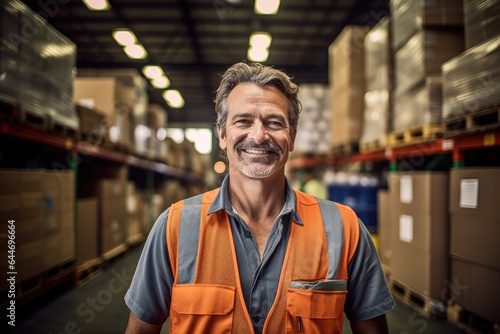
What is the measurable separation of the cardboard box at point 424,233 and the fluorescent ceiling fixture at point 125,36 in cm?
744

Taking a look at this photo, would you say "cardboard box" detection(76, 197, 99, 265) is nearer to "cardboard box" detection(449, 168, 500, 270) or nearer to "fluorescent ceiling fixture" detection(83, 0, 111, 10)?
"cardboard box" detection(449, 168, 500, 270)

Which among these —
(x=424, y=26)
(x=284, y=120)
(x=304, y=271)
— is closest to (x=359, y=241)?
(x=304, y=271)

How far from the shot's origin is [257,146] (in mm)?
1876

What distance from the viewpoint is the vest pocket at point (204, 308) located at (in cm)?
162

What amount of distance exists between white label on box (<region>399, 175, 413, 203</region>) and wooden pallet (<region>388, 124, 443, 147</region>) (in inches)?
Answer: 15.5

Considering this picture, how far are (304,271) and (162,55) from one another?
12049mm

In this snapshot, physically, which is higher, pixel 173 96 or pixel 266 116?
pixel 173 96

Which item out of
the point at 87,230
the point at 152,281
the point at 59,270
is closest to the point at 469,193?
the point at 152,281

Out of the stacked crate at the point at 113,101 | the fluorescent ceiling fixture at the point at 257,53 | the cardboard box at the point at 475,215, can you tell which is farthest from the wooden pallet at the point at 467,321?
the fluorescent ceiling fixture at the point at 257,53

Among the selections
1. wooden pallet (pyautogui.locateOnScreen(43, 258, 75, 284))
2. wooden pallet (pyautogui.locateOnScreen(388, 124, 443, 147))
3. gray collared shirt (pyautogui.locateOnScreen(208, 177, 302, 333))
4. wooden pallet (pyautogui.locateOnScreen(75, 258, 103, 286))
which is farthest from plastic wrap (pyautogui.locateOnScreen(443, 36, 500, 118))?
wooden pallet (pyautogui.locateOnScreen(75, 258, 103, 286))

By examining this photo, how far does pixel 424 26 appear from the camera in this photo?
12.8ft

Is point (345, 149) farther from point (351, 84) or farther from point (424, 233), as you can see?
point (424, 233)

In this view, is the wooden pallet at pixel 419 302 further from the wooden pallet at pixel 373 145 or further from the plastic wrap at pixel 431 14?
the plastic wrap at pixel 431 14

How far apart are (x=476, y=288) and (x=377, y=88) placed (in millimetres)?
2894
